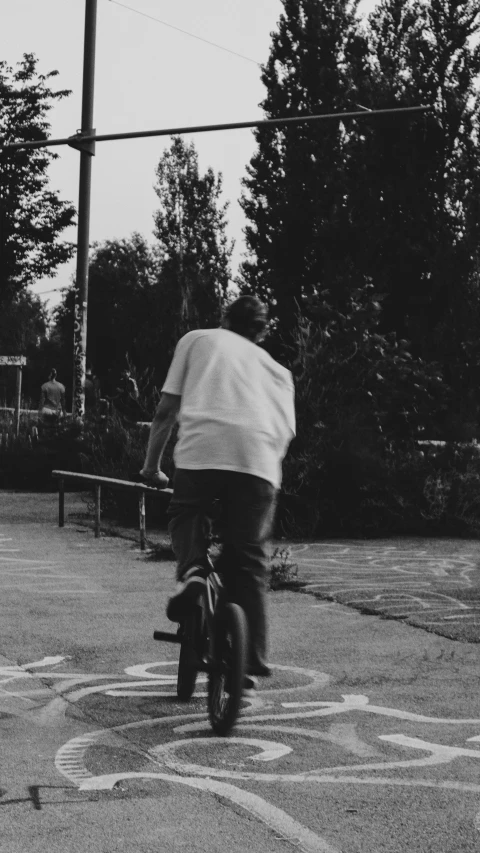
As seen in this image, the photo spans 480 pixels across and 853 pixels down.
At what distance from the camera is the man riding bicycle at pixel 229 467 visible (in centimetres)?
477

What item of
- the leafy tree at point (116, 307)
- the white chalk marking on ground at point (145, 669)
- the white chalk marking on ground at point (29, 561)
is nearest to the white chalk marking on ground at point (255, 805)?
the white chalk marking on ground at point (145, 669)

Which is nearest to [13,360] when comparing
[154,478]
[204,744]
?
[154,478]

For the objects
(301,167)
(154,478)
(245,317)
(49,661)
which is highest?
(301,167)

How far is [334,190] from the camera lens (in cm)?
2634

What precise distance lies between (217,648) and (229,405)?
0.93 m

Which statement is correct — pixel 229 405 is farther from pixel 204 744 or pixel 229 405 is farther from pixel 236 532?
pixel 204 744

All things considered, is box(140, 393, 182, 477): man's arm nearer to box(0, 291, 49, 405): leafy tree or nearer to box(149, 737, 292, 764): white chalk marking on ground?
box(149, 737, 292, 764): white chalk marking on ground

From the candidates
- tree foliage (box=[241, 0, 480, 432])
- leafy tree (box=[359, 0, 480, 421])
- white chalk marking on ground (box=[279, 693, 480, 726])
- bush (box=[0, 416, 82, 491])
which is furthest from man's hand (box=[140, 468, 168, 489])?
leafy tree (box=[359, 0, 480, 421])

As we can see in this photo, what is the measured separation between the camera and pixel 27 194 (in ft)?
101

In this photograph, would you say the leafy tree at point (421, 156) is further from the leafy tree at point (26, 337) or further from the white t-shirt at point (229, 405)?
the leafy tree at point (26, 337)

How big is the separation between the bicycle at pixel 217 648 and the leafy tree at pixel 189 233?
34268 millimetres

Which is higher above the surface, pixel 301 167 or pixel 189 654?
pixel 301 167

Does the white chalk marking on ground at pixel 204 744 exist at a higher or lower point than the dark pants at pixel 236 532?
lower

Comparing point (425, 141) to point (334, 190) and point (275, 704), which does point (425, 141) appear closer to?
point (334, 190)
